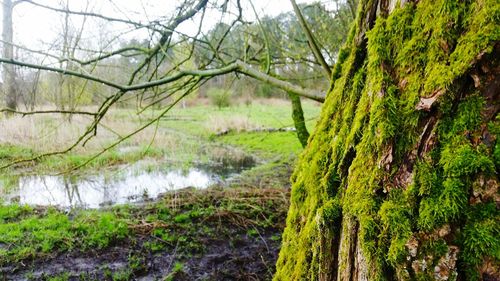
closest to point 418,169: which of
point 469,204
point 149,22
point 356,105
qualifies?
point 469,204

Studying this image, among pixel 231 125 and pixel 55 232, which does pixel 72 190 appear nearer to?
pixel 55 232

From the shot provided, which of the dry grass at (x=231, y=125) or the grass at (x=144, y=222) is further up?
the dry grass at (x=231, y=125)

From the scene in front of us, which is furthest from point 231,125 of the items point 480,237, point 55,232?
point 480,237

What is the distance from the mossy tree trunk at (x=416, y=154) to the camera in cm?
72

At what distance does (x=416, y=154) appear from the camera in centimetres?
81

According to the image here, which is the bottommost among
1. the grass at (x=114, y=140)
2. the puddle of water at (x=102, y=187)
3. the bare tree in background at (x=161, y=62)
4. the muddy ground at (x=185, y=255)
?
the puddle of water at (x=102, y=187)

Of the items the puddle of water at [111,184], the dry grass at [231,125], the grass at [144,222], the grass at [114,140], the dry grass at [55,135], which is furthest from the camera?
the dry grass at [231,125]

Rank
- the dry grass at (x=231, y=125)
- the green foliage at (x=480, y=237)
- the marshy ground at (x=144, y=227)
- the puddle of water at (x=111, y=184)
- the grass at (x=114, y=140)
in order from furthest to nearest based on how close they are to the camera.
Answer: the dry grass at (x=231, y=125) < the grass at (x=114, y=140) < the puddle of water at (x=111, y=184) < the marshy ground at (x=144, y=227) < the green foliage at (x=480, y=237)

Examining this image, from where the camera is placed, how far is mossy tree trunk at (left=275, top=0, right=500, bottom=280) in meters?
0.72

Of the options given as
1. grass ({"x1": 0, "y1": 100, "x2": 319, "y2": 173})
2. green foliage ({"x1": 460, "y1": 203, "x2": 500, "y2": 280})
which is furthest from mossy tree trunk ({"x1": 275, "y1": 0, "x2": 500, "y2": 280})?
grass ({"x1": 0, "y1": 100, "x2": 319, "y2": 173})

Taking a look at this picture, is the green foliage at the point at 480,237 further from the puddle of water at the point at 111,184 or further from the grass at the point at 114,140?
the grass at the point at 114,140

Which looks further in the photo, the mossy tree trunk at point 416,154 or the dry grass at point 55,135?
the dry grass at point 55,135

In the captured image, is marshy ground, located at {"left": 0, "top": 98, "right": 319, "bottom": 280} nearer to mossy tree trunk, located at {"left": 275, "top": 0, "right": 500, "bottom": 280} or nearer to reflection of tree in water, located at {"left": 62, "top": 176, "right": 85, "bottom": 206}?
reflection of tree in water, located at {"left": 62, "top": 176, "right": 85, "bottom": 206}

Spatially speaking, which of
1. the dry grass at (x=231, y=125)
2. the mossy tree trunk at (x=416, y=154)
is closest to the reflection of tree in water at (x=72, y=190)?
the mossy tree trunk at (x=416, y=154)
